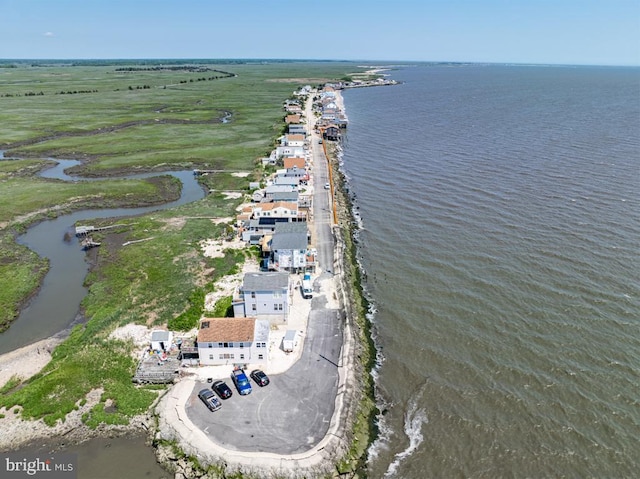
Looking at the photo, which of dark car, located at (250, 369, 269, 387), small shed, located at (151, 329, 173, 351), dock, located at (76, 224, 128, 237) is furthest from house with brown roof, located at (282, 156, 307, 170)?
dark car, located at (250, 369, 269, 387)

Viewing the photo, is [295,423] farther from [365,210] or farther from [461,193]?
[461,193]

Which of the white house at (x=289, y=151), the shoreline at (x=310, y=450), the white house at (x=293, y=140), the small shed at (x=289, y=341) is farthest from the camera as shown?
the white house at (x=293, y=140)

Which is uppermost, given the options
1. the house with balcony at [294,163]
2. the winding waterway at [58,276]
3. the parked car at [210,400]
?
the house with balcony at [294,163]

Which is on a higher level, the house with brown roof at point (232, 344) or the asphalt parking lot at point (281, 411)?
the house with brown roof at point (232, 344)

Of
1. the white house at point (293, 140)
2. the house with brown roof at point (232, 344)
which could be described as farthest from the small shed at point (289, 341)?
the white house at point (293, 140)

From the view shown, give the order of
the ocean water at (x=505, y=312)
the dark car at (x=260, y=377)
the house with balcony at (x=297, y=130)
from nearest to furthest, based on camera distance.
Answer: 1. the ocean water at (x=505, y=312)
2. the dark car at (x=260, y=377)
3. the house with balcony at (x=297, y=130)

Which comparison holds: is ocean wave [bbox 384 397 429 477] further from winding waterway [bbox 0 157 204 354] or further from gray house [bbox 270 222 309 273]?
winding waterway [bbox 0 157 204 354]

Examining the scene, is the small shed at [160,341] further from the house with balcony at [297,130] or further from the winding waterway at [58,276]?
the house with balcony at [297,130]

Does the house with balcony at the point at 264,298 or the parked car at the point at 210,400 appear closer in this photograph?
the parked car at the point at 210,400
